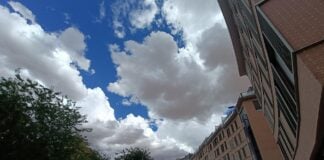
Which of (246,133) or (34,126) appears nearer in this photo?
(34,126)

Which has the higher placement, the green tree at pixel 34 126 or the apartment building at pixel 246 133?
the apartment building at pixel 246 133

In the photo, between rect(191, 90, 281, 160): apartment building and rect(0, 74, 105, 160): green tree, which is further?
rect(191, 90, 281, 160): apartment building

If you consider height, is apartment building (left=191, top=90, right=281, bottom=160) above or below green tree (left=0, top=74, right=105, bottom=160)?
above

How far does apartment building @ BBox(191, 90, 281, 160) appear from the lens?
39.0m

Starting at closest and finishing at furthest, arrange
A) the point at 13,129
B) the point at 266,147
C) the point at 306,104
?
1. the point at 306,104
2. the point at 13,129
3. the point at 266,147

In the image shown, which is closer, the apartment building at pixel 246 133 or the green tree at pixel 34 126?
the green tree at pixel 34 126

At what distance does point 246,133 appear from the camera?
41.9 meters

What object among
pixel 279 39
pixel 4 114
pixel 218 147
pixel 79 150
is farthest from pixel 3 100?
pixel 218 147

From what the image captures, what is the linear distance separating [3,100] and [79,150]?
6.74 m

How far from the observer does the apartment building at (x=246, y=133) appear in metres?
39.0

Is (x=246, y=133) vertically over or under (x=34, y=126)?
over

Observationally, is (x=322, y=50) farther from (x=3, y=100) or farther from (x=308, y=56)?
(x=3, y=100)

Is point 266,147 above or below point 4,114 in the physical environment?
above

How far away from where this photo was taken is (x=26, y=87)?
16.8m
